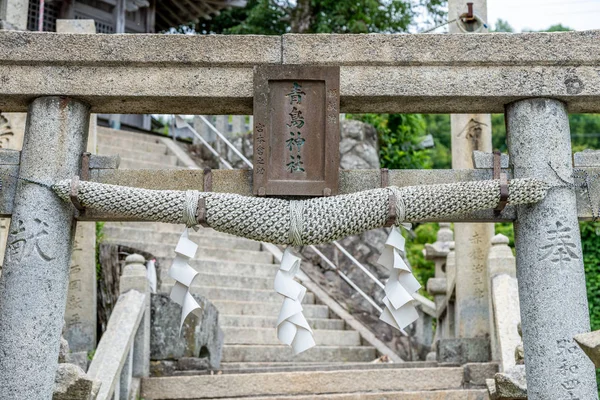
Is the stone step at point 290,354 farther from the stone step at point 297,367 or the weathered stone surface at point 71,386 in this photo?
the weathered stone surface at point 71,386

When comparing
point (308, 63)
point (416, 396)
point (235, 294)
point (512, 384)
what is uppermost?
point (308, 63)

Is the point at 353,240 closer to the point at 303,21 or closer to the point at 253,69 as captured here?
the point at 303,21

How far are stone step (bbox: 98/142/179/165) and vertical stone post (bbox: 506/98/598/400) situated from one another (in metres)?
9.53

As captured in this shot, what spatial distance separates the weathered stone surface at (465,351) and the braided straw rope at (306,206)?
3.49 m

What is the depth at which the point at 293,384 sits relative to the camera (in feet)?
24.0

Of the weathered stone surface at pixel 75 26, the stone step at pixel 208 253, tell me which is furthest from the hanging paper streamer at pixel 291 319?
the stone step at pixel 208 253

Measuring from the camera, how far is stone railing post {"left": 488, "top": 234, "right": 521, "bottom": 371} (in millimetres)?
7344

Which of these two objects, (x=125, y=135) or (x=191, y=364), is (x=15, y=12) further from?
(x=125, y=135)

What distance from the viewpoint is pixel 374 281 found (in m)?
12.0

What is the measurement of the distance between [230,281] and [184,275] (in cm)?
570

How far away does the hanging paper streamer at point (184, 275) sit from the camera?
5008 millimetres

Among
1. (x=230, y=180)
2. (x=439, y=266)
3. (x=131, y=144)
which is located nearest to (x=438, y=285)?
(x=439, y=266)

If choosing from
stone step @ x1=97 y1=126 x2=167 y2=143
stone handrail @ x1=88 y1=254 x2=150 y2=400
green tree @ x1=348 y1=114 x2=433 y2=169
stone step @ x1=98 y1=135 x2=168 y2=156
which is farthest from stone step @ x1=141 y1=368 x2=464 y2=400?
stone step @ x1=97 y1=126 x2=167 y2=143

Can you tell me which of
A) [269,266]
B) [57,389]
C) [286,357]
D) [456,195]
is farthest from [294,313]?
[269,266]
